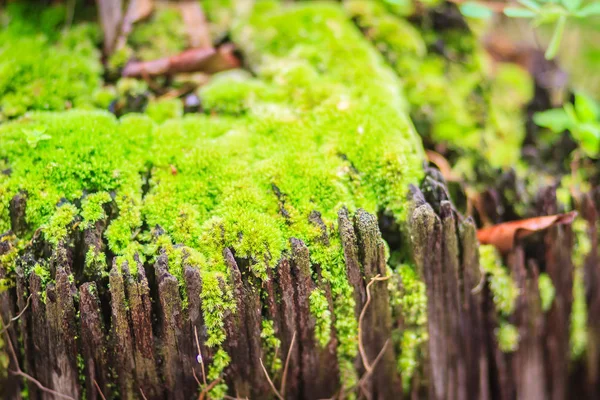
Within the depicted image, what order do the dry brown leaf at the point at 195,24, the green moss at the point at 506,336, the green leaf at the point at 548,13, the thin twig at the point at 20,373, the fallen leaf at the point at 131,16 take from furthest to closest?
1. the dry brown leaf at the point at 195,24
2. the fallen leaf at the point at 131,16
3. the green moss at the point at 506,336
4. the green leaf at the point at 548,13
5. the thin twig at the point at 20,373

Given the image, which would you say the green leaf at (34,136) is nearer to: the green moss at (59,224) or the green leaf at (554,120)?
the green moss at (59,224)

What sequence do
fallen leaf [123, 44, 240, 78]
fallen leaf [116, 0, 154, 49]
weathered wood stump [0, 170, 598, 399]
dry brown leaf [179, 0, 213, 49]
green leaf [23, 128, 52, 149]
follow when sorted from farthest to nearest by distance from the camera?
dry brown leaf [179, 0, 213, 49] < fallen leaf [116, 0, 154, 49] < fallen leaf [123, 44, 240, 78] < green leaf [23, 128, 52, 149] < weathered wood stump [0, 170, 598, 399]

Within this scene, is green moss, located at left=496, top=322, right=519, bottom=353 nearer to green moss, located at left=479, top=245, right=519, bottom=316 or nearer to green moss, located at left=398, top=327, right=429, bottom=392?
green moss, located at left=479, top=245, right=519, bottom=316

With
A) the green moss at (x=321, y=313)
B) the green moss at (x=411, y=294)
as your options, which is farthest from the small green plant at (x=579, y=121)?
the green moss at (x=321, y=313)

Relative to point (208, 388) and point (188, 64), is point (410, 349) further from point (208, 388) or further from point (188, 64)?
point (188, 64)

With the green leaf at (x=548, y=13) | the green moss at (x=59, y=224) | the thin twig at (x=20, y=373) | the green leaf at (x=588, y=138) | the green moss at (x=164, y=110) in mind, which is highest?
the green leaf at (x=548, y=13)

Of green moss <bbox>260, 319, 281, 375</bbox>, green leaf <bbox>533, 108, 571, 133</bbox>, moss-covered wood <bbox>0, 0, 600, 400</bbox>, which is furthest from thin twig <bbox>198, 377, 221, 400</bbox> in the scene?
green leaf <bbox>533, 108, 571, 133</bbox>

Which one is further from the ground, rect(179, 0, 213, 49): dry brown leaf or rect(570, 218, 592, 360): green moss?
rect(179, 0, 213, 49): dry brown leaf

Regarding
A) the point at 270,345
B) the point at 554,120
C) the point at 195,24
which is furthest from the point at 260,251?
the point at 554,120
